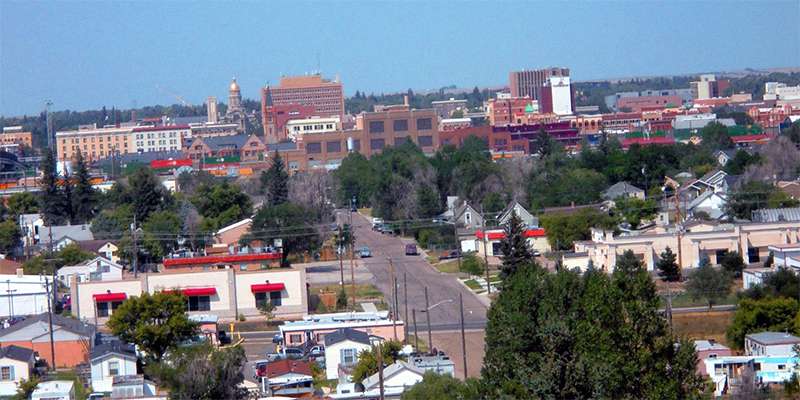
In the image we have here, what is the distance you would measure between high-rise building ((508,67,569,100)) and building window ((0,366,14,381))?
6936cm

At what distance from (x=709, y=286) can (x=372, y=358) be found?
5718mm

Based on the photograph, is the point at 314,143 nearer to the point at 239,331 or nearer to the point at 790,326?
the point at 239,331

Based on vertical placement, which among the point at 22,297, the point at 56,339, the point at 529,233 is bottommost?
the point at 56,339

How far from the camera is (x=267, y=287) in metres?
19.1

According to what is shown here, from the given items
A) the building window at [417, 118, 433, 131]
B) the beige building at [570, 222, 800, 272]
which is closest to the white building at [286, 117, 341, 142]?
the building window at [417, 118, 433, 131]

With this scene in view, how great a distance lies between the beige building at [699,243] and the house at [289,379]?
24.9ft

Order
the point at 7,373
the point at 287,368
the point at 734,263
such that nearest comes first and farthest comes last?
the point at 287,368
the point at 7,373
the point at 734,263

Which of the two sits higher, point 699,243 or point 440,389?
point 699,243

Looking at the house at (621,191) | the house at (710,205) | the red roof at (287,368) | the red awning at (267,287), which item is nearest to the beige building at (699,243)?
the house at (710,205)

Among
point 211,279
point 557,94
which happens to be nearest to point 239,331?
point 211,279

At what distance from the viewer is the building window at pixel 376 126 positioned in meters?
51.1

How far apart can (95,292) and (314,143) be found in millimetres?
31965

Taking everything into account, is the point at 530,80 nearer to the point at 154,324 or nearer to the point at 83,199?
the point at 83,199

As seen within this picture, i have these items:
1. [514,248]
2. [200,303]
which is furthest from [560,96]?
[200,303]
